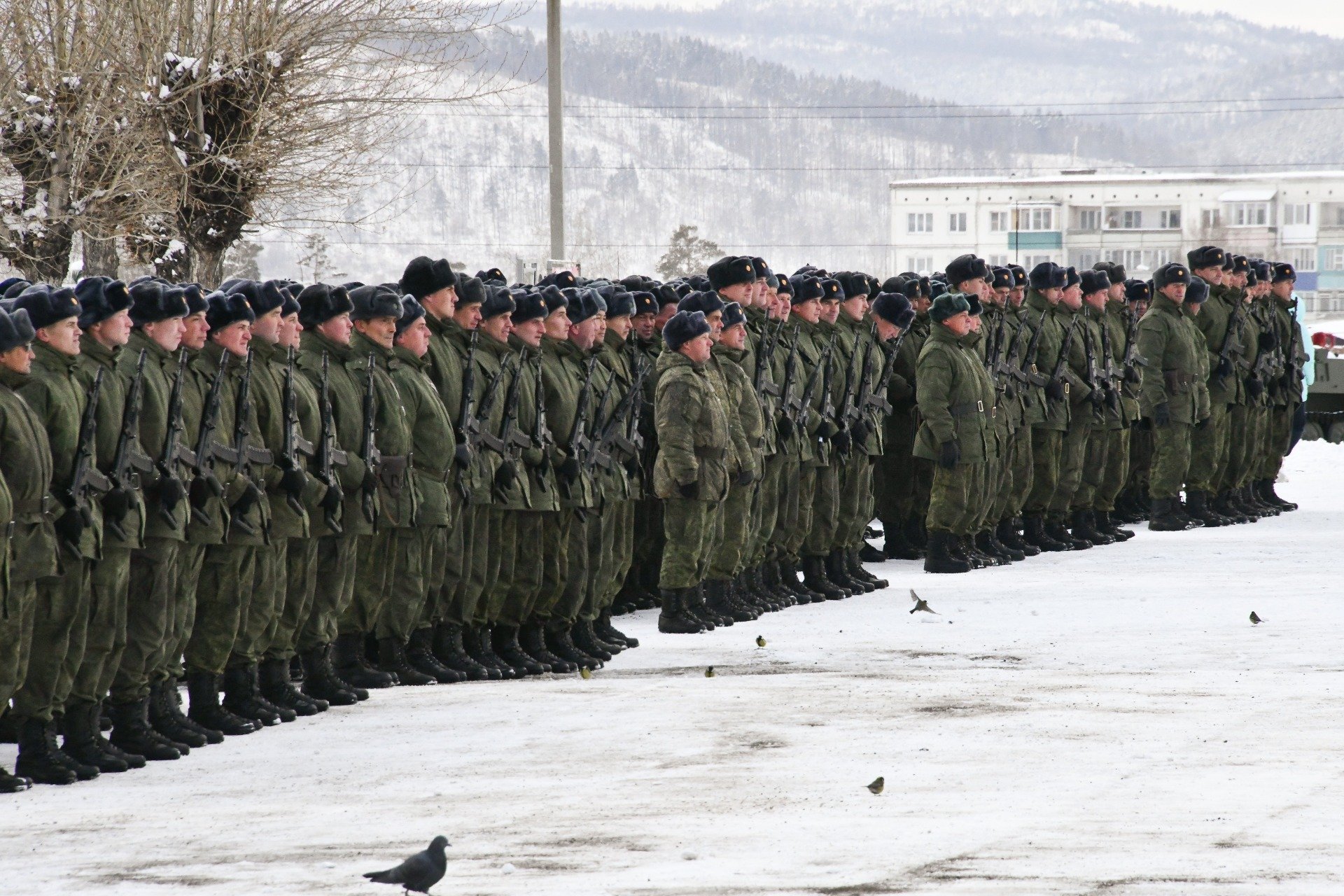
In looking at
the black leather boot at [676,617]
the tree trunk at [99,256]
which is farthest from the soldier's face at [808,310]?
the tree trunk at [99,256]

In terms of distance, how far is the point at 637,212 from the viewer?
18688 cm

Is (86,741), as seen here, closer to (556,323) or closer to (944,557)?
(556,323)

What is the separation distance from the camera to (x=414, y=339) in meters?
9.85

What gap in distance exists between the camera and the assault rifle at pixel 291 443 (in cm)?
879

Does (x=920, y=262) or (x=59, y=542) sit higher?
(x=59, y=542)

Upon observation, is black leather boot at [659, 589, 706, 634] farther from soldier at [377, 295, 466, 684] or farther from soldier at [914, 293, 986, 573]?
soldier at [914, 293, 986, 573]

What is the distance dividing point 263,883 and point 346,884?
245 mm

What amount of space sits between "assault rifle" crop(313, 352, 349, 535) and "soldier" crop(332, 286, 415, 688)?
21 centimetres

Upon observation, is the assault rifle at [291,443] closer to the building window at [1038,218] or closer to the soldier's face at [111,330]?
the soldier's face at [111,330]

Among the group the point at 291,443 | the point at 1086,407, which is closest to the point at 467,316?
the point at 291,443

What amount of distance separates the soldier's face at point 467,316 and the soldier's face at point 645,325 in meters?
1.89

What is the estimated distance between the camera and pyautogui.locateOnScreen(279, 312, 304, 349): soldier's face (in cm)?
888

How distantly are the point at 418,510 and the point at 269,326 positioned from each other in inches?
48.3

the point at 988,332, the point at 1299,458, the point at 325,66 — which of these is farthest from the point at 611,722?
the point at 1299,458
